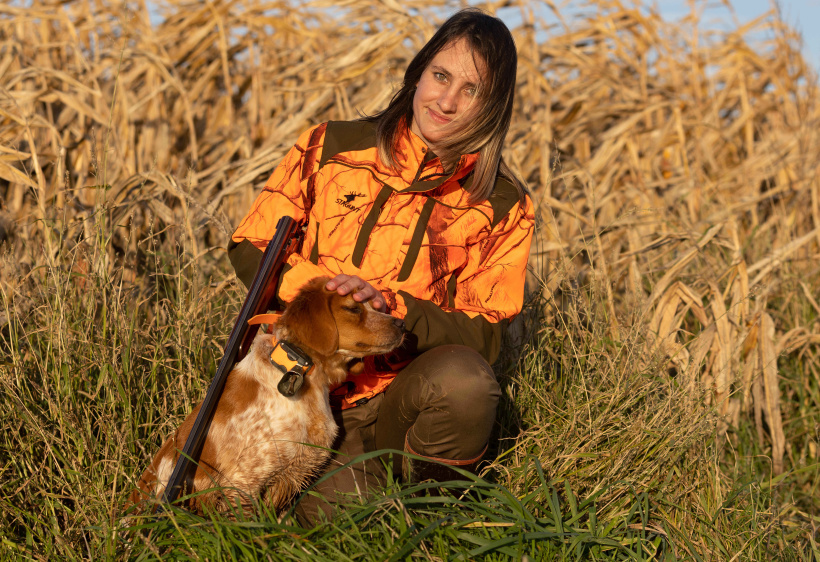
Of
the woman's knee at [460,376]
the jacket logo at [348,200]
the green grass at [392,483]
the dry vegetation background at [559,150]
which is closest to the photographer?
the green grass at [392,483]

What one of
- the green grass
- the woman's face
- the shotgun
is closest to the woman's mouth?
the woman's face

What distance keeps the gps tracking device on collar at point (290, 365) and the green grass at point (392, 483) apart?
18.2 inches

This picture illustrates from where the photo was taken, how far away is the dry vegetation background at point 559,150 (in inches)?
163

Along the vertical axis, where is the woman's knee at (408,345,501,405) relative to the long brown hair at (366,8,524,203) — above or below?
below

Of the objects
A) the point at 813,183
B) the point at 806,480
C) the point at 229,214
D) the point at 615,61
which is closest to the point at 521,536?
the point at 806,480

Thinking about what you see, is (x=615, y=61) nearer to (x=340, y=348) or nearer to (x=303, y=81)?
(x=303, y=81)

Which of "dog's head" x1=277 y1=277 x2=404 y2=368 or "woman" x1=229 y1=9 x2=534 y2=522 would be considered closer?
"dog's head" x1=277 y1=277 x2=404 y2=368

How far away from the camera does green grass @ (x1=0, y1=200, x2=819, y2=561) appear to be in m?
2.55

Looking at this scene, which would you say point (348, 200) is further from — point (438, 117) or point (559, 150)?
point (559, 150)

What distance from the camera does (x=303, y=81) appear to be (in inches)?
253

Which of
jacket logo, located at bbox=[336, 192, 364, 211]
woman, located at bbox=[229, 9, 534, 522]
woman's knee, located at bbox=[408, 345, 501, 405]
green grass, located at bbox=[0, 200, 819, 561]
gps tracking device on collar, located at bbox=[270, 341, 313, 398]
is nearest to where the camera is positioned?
green grass, located at bbox=[0, 200, 819, 561]

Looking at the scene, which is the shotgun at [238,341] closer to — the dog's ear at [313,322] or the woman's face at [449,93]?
the dog's ear at [313,322]

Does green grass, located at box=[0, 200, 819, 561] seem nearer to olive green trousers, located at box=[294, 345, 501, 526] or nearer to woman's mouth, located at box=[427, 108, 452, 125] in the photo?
olive green trousers, located at box=[294, 345, 501, 526]

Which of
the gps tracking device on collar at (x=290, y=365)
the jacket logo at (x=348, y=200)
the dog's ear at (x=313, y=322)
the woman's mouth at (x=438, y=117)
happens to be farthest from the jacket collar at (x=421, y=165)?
the gps tracking device on collar at (x=290, y=365)
